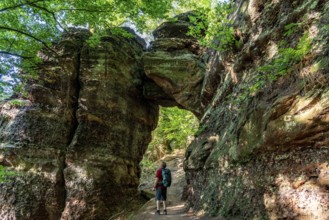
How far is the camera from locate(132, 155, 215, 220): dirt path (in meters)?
7.68

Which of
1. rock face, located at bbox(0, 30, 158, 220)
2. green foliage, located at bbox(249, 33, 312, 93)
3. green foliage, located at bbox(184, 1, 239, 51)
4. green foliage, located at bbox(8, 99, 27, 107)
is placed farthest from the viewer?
rock face, located at bbox(0, 30, 158, 220)

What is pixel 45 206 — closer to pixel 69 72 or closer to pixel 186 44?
pixel 69 72

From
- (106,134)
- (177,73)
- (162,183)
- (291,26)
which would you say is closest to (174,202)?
(162,183)

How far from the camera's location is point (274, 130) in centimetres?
472

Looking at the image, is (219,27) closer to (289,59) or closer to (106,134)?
(289,59)

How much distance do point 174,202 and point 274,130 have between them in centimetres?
653

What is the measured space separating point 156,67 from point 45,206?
764 centimetres

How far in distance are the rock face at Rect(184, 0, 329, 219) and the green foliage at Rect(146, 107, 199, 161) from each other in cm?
909

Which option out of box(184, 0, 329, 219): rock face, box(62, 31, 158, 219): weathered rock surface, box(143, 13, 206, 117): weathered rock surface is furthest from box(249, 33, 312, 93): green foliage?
box(62, 31, 158, 219): weathered rock surface

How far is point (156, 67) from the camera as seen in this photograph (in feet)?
40.3

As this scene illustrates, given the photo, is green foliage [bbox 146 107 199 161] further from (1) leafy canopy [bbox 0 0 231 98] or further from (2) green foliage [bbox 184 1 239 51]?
(1) leafy canopy [bbox 0 0 231 98]

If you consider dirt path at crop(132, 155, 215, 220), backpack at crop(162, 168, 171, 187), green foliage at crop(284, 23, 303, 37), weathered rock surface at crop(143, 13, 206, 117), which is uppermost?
weathered rock surface at crop(143, 13, 206, 117)

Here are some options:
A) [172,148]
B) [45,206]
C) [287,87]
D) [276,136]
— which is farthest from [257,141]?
[172,148]

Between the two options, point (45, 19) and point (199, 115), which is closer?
point (45, 19)
